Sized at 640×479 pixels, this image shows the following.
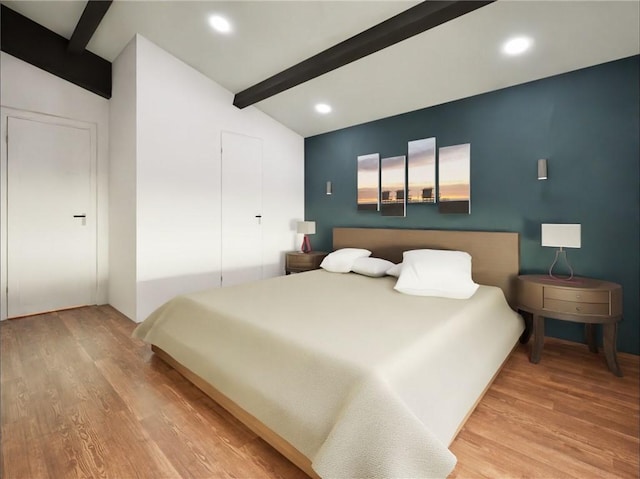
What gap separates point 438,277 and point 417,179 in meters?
1.45

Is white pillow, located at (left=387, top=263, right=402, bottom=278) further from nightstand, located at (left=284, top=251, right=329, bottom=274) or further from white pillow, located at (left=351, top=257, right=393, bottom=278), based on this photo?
nightstand, located at (left=284, top=251, right=329, bottom=274)

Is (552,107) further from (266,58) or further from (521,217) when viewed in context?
(266,58)

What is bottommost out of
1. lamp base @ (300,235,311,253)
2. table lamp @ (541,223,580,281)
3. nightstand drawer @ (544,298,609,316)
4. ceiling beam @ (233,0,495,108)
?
nightstand drawer @ (544,298,609,316)

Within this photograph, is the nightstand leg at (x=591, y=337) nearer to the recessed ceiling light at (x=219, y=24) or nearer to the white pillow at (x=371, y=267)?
the white pillow at (x=371, y=267)

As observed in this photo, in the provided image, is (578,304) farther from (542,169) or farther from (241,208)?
(241,208)

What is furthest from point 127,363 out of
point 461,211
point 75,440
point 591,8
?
point 591,8

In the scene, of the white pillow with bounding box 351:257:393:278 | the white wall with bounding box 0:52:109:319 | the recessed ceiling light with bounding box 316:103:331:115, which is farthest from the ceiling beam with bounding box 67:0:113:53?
the white pillow with bounding box 351:257:393:278

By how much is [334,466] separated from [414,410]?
374 mm

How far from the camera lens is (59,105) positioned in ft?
11.5

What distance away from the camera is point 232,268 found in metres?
4.01

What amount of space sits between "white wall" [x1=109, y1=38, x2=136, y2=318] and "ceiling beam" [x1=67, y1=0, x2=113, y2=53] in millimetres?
338

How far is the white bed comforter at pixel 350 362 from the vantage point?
1104mm

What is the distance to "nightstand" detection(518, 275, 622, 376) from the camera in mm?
2129

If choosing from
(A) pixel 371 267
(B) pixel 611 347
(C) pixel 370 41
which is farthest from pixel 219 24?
(B) pixel 611 347
